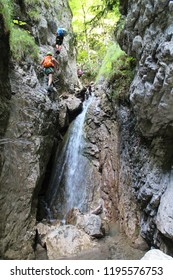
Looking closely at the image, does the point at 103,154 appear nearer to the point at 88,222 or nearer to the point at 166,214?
the point at 88,222

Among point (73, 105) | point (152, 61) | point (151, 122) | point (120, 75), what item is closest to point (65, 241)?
point (151, 122)

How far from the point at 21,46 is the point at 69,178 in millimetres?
6031

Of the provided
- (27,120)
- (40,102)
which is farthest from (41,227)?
(40,102)

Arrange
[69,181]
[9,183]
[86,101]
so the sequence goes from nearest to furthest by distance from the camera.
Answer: [9,183], [69,181], [86,101]

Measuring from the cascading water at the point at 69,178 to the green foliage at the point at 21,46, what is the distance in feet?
13.5

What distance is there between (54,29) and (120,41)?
863 cm

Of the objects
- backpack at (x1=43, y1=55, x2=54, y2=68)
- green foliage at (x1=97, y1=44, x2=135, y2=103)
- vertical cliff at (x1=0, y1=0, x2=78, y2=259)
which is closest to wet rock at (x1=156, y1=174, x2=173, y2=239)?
vertical cliff at (x1=0, y1=0, x2=78, y2=259)

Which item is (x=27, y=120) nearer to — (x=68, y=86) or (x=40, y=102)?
(x=40, y=102)

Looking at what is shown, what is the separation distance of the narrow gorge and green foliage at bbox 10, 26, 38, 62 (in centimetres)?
25

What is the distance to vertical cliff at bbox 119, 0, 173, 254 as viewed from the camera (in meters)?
5.50

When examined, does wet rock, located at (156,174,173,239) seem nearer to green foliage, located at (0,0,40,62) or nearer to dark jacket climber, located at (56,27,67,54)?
green foliage, located at (0,0,40,62)

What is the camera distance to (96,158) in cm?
1112

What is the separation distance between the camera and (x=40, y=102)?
955 cm

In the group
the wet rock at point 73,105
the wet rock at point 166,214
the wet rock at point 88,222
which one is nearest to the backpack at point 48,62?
the wet rock at point 73,105
